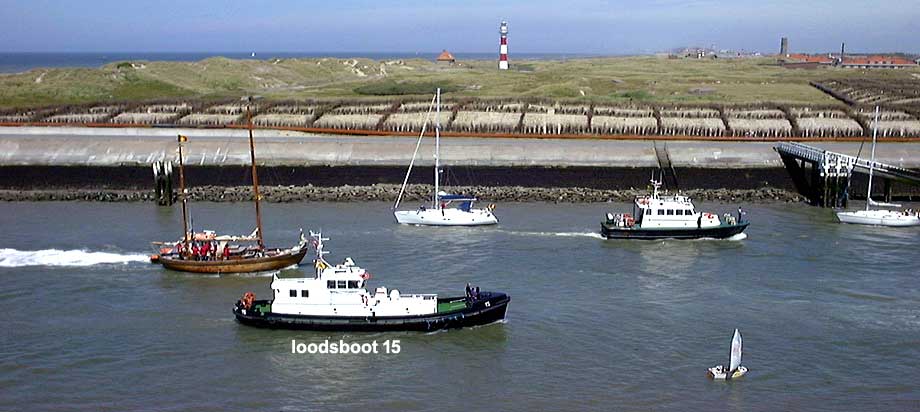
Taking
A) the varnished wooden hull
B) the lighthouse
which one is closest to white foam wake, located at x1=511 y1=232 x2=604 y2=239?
the varnished wooden hull

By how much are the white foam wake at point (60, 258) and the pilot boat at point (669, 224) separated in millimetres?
23205

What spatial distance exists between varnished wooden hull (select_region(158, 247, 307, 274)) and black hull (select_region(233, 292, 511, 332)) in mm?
7541

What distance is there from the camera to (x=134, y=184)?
207ft

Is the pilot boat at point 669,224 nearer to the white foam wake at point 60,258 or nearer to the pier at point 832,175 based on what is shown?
the pier at point 832,175

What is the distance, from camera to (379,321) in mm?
34219

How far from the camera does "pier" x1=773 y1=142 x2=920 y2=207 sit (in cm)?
5794

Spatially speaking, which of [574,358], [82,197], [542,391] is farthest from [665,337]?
[82,197]

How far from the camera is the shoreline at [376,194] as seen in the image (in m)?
58.5

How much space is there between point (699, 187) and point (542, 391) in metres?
37.3

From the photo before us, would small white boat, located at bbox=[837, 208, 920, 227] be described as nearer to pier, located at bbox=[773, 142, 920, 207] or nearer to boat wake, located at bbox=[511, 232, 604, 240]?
pier, located at bbox=[773, 142, 920, 207]

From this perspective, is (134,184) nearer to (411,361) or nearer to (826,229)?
(411,361)

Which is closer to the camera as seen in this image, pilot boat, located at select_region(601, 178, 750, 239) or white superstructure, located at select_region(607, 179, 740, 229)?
pilot boat, located at select_region(601, 178, 750, 239)

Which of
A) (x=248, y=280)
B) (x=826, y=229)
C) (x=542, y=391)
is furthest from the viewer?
(x=826, y=229)

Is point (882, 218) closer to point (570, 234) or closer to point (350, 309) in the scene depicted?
point (570, 234)
